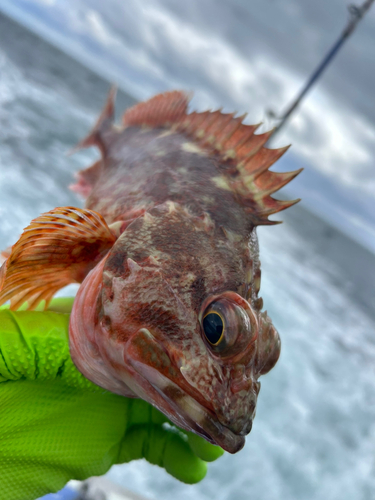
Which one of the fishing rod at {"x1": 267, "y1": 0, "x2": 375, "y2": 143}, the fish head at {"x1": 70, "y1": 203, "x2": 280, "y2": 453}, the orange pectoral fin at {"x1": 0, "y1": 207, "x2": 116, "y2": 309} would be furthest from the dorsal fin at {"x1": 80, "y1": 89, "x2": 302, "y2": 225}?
the fishing rod at {"x1": 267, "y1": 0, "x2": 375, "y2": 143}

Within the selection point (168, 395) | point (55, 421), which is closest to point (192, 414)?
point (168, 395)

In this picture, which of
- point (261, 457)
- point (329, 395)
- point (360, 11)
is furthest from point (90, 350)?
point (360, 11)

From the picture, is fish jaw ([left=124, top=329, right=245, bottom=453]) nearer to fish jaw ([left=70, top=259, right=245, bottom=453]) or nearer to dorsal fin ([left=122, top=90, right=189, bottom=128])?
fish jaw ([left=70, top=259, right=245, bottom=453])

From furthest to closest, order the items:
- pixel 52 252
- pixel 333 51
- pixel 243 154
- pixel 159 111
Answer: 1. pixel 333 51
2. pixel 159 111
3. pixel 243 154
4. pixel 52 252

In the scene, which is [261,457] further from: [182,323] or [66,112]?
[66,112]

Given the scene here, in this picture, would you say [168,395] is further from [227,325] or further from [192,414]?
[227,325]

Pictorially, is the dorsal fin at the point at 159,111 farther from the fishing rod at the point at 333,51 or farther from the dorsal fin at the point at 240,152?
the fishing rod at the point at 333,51
